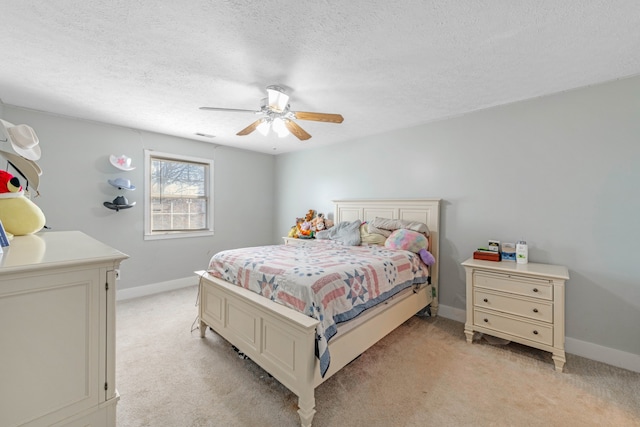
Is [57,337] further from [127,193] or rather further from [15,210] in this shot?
[127,193]

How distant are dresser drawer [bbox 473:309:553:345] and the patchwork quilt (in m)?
0.63

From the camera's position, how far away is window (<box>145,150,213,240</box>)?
3812mm

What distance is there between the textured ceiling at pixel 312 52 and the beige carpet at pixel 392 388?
2.36 m

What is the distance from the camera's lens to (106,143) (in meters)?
3.38

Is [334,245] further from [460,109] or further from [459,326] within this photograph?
[460,109]

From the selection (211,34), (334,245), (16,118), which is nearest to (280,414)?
(334,245)

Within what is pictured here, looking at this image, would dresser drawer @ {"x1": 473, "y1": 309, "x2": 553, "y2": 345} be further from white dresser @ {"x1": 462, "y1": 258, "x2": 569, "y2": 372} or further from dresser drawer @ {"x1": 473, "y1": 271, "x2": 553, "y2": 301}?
dresser drawer @ {"x1": 473, "y1": 271, "x2": 553, "y2": 301}

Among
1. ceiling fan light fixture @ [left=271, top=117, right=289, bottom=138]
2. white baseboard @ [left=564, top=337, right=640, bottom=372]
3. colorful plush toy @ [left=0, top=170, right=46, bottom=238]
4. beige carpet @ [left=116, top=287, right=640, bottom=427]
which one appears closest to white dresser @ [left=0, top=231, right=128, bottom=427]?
colorful plush toy @ [left=0, top=170, right=46, bottom=238]

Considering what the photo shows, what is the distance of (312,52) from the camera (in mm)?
1774

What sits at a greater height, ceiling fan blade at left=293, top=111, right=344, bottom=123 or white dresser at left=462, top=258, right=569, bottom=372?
ceiling fan blade at left=293, top=111, right=344, bottom=123

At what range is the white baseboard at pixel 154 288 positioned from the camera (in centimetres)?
350

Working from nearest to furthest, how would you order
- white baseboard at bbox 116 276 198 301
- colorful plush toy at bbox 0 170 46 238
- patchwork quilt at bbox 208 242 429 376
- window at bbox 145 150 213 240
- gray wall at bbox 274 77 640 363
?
colorful plush toy at bbox 0 170 46 238
patchwork quilt at bbox 208 242 429 376
gray wall at bbox 274 77 640 363
white baseboard at bbox 116 276 198 301
window at bbox 145 150 213 240

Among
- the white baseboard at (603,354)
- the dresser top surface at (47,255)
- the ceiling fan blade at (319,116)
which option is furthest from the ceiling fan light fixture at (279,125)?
the white baseboard at (603,354)

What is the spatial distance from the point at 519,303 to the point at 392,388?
53.1 inches
